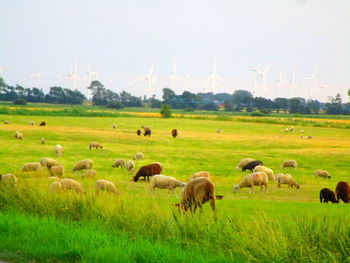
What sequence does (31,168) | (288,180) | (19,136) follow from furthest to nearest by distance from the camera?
(19,136) → (31,168) → (288,180)

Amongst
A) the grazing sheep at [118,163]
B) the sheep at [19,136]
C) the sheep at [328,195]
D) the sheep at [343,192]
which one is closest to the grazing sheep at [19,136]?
the sheep at [19,136]

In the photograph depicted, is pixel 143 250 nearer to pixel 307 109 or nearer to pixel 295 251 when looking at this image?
pixel 295 251

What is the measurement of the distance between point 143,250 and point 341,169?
37650 mm


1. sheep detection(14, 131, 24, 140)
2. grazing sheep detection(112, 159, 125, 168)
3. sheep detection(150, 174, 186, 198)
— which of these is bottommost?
grazing sheep detection(112, 159, 125, 168)

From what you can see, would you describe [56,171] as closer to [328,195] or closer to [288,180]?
[288,180]

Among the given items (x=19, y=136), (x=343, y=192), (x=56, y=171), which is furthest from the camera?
(x=19, y=136)

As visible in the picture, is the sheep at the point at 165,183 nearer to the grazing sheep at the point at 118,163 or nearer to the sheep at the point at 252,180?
the sheep at the point at 252,180

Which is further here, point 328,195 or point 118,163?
point 118,163

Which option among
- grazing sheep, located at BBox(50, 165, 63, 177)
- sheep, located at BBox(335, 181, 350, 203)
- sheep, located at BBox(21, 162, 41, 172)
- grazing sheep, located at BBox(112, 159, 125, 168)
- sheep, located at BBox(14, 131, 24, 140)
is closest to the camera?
sheep, located at BBox(335, 181, 350, 203)

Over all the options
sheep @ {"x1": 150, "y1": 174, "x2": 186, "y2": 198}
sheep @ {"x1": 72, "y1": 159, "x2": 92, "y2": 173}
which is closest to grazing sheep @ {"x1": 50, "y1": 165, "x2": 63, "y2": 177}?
sheep @ {"x1": 72, "y1": 159, "x2": 92, "y2": 173}

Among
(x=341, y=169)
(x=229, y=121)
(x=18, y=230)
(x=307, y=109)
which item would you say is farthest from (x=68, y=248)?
(x=307, y=109)

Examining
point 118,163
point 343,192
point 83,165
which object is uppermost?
point 343,192

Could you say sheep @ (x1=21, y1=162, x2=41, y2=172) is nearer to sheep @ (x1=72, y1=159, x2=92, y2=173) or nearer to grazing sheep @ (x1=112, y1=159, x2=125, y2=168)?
sheep @ (x1=72, y1=159, x2=92, y2=173)

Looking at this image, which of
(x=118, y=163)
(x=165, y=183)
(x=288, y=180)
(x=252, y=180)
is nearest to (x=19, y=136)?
(x=118, y=163)
